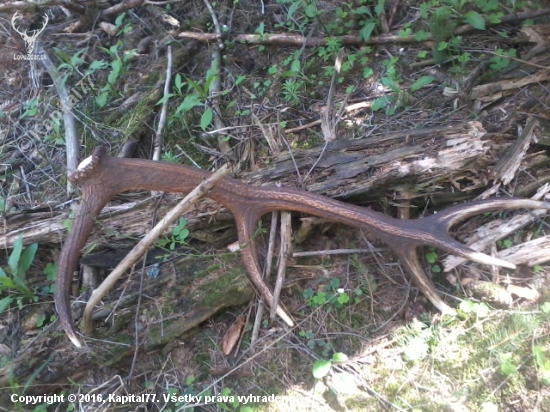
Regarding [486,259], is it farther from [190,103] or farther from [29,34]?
[29,34]

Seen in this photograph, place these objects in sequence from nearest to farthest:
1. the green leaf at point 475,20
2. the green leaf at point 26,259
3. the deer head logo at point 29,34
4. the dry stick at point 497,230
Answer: the dry stick at point 497,230, the green leaf at point 26,259, the green leaf at point 475,20, the deer head logo at point 29,34

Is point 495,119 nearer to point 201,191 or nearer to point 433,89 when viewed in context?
point 433,89

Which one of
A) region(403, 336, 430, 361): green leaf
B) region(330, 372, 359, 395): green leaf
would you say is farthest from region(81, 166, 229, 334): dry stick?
region(403, 336, 430, 361): green leaf

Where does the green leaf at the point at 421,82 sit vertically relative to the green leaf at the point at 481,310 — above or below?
above

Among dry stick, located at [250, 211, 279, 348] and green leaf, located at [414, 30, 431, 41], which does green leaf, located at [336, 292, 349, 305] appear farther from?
green leaf, located at [414, 30, 431, 41]

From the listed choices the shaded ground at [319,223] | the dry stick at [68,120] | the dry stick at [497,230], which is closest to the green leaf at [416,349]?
the shaded ground at [319,223]

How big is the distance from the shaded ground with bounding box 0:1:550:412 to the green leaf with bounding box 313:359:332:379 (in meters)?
0.01

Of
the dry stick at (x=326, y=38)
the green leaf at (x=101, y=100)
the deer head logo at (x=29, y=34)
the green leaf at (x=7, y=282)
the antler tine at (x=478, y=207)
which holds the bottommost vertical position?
the green leaf at (x=7, y=282)

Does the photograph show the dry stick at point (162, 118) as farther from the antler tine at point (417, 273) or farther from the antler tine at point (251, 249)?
the antler tine at point (417, 273)

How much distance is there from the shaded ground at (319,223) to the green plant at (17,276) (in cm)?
3

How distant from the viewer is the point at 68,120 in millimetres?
3377

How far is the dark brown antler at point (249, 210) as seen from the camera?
7.50ft

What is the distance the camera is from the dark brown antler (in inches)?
90.0

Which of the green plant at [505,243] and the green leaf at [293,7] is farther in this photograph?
the green leaf at [293,7]
